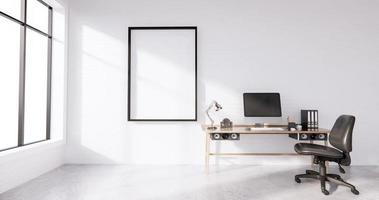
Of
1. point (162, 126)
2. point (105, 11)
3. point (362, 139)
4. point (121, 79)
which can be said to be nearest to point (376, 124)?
point (362, 139)

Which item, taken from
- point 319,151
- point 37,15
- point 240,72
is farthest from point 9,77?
point 319,151

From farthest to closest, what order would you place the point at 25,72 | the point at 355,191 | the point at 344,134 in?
the point at 25,72 → the point at 344,134 → the point at 355,191

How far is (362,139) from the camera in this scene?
4270 mm

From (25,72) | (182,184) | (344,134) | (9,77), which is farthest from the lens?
(9,77)

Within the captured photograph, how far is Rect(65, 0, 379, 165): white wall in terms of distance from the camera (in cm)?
427

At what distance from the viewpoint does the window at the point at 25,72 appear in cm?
340

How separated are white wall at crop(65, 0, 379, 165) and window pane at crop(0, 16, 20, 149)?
831 millimetres

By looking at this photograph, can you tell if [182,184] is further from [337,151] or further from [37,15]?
[37,15]

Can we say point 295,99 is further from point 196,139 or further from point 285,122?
point 196,139

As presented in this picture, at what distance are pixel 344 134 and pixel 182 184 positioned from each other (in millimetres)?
2096

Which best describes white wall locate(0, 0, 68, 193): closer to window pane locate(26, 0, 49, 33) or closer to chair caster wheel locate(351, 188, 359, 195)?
window pane locate(26, 0, 49, 33)

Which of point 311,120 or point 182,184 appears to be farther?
point 311,120

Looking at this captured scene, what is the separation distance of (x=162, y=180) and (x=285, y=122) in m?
2.28

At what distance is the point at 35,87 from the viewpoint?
13.4 feet
